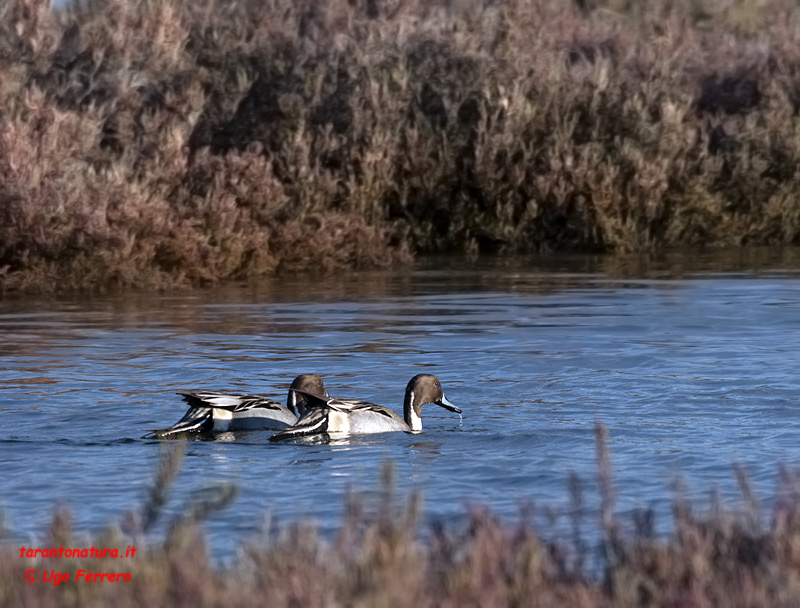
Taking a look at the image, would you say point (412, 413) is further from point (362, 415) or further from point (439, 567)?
point (439, 567)

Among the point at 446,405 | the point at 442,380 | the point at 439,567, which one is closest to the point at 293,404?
the point at 446,405

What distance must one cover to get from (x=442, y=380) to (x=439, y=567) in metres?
6.32

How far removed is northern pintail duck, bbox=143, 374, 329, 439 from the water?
11cm

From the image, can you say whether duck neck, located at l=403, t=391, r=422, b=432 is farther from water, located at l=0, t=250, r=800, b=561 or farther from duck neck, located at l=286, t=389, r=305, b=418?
duck neck, located at l=286, t=389, r=305, b=418

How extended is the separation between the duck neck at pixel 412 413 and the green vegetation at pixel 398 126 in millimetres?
7800

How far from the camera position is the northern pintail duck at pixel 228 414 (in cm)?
868

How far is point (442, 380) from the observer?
10.9 m

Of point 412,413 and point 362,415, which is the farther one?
point 412,413

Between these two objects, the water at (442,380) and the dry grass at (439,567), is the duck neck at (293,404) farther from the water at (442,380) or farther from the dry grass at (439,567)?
the dry grass at (439,567)

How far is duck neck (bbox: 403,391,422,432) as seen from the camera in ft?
30.9

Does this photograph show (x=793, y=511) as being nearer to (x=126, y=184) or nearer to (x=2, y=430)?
(x=2, y=430)

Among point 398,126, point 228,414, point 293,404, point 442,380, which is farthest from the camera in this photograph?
point 398,126

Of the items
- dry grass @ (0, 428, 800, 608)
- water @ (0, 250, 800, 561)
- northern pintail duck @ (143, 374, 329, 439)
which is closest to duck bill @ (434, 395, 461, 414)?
water @ (0, 250, 800, 561)

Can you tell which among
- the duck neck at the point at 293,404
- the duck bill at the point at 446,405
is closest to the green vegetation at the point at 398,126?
the duck neck at the point at 293,404
